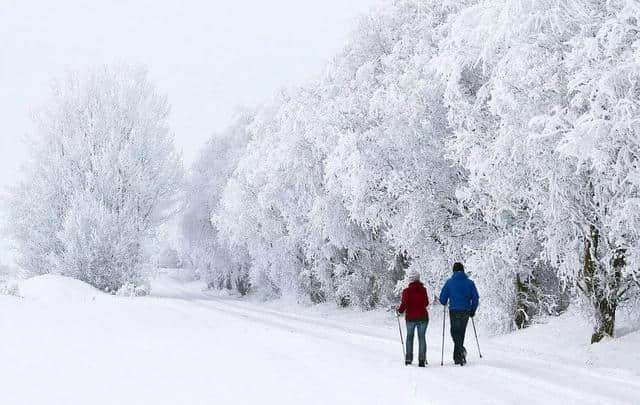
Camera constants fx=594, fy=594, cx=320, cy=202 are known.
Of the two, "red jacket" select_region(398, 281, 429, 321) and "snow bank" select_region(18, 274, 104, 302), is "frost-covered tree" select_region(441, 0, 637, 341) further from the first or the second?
"snow bank" select_region(18, 274, 104, 302)

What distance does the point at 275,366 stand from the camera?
30.9ft

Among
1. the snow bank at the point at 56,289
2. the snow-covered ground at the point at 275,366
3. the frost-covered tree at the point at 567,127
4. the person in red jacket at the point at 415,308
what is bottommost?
the snow-covered ground at the point at 275,366

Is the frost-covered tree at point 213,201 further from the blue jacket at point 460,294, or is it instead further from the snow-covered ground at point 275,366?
the blue jacket at point 460,294

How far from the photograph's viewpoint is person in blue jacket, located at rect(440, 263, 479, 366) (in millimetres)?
10516

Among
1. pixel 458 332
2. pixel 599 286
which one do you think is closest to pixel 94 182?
pixel 458 332

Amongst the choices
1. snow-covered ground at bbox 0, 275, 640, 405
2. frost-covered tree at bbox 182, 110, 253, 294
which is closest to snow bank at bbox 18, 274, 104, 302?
snow-covered ground at bbox 0, 275, 640, 405

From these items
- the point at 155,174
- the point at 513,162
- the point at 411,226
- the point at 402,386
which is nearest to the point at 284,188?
the point at 155,174

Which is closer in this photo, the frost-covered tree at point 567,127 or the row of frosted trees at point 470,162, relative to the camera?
the frost-covered tree at point 567,127

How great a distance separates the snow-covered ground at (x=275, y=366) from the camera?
7.63 metres

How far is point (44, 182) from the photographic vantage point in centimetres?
3027

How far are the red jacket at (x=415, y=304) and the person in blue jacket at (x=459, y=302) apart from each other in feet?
1.15

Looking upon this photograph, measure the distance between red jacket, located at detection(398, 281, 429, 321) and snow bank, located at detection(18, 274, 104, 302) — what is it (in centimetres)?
1585

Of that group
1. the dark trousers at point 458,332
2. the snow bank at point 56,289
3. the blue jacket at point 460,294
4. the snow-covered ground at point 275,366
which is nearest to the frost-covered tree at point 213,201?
the snow bank at point 56,289

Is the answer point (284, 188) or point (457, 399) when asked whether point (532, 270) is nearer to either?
point (457, 399)
